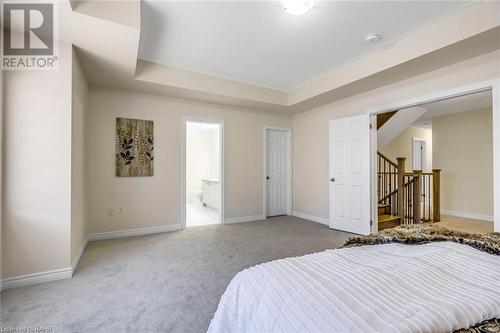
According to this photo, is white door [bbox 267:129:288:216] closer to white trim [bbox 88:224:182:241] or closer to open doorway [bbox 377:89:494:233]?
open doorway [bbox 377:89:494:233]

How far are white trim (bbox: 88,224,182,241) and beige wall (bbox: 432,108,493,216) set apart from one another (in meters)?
6.48

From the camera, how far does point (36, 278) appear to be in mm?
2328

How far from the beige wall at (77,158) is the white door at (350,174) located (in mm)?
3968

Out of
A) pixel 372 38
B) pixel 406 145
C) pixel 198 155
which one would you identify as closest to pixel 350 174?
pixel 372 38

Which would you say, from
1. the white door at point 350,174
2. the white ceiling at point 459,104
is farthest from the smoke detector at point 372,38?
the white ceiling at point 459,104

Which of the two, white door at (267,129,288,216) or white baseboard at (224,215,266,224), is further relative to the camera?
white door at (267,129,288,216)

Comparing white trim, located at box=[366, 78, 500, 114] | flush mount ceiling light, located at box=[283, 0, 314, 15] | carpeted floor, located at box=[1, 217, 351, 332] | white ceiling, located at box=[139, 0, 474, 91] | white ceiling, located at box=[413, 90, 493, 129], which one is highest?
white ceiling, located at box=[139, 0, 474, 91]

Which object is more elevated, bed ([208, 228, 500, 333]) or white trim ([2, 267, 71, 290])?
bed ([208, 228, 500, 333])

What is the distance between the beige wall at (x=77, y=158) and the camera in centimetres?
260

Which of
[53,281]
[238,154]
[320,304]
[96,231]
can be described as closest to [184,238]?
[96,231]

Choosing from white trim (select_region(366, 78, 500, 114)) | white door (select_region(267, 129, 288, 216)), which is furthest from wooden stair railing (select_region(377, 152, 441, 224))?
white door (select_region(267, 129, 288, 216))

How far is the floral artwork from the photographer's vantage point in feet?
12.7

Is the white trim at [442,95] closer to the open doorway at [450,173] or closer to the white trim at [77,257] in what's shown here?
the open doorway at [450,173]

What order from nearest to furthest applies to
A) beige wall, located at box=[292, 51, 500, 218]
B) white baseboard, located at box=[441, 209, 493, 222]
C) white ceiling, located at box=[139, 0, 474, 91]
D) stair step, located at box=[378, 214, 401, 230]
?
1. white ceiling, located at box=[139, 0, 474, 91]
2. beige wall, located at box=[292, 51, 500, 218]
3. stair step, located at box=[378, 214, 401, 230]
4. white baseboard, located at box=[441, 209, 493, 222]
